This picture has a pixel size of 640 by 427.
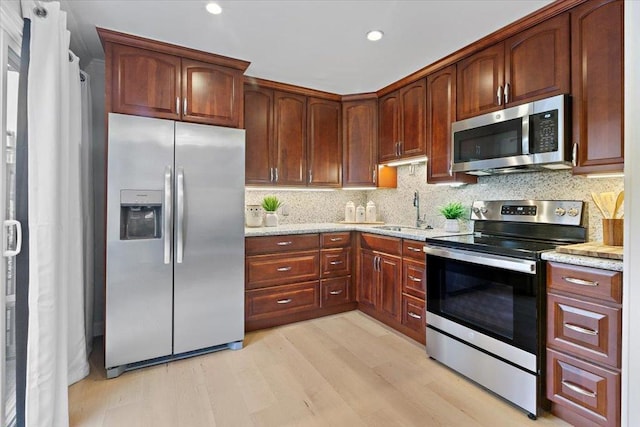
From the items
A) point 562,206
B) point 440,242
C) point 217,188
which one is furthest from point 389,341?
point 217,188

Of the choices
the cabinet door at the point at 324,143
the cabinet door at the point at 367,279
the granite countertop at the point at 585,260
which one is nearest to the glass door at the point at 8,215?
the cabinet door at the point at 324,143

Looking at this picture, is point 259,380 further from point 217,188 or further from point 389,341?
point 217,188

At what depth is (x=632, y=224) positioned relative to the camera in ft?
4.51

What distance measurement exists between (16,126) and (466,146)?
284 cm

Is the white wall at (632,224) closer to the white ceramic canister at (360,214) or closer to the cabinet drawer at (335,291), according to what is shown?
the cabinet drawer at (335,291)

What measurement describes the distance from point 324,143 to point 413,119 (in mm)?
1017

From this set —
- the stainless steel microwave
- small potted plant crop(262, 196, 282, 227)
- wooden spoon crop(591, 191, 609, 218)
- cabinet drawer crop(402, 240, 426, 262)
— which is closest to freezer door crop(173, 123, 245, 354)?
small potted plant crop(262, 196, 282, 227)

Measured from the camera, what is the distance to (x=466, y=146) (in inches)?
100

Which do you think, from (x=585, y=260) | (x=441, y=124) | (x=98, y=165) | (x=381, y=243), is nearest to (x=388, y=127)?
(x=441, y=124)

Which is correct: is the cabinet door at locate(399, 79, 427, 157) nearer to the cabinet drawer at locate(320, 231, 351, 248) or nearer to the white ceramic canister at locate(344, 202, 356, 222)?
the white ceramic canister at locate(344, 202, 356, 222)

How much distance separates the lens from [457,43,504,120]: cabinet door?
234cm

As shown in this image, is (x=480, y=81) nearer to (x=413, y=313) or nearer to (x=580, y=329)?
(x=580, y=329)

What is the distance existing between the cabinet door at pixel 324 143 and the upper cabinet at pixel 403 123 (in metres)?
0.49

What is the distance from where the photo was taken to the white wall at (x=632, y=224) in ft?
4.48
